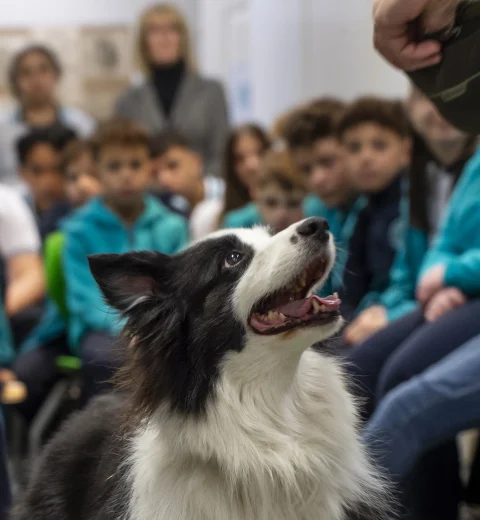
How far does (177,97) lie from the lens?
16.2 ft

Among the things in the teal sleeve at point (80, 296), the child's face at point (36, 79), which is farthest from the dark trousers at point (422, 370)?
the child's face at point (36, 79)

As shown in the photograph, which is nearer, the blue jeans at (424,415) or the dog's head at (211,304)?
the dog's head at (211,304)

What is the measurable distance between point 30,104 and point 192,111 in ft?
3.35

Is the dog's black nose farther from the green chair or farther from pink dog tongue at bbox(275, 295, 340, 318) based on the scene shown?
the green chair

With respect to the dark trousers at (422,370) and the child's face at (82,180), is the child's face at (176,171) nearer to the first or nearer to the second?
the child's face at (82,180)

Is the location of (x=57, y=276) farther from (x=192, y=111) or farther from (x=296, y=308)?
(x=296, y=308)

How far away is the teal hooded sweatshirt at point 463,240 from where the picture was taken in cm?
216

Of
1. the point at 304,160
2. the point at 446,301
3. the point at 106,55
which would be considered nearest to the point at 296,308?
the point at 446,301

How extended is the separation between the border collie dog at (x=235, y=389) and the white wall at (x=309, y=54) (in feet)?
9.86

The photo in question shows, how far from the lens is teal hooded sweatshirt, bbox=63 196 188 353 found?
3312 millimetres

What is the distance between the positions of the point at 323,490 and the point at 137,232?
2.08 meters

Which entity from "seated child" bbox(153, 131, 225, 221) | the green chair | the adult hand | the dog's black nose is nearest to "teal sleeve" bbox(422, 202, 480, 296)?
the dog's black nose

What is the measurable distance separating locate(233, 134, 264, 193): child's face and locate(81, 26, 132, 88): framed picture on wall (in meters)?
3.76

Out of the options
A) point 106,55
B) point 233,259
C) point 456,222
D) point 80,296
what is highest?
point 233,259
